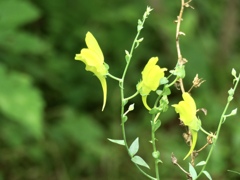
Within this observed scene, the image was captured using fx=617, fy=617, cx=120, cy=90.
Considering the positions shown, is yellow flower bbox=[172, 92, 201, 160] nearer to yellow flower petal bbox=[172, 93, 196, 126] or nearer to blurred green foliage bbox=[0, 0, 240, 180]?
yellow flower petal bbox=[172, 93, 196, 126]

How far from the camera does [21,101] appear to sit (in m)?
2.23

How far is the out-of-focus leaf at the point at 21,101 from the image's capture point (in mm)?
2189

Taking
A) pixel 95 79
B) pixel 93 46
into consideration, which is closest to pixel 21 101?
pixel 95 79

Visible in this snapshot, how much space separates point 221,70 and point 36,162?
1091mm

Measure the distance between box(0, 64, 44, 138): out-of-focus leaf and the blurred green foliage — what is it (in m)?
0.05

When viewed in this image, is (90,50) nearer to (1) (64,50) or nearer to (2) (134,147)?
(2) (134,147)

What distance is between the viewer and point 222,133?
273 centimetres

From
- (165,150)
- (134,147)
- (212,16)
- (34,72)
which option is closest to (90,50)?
(134,147)

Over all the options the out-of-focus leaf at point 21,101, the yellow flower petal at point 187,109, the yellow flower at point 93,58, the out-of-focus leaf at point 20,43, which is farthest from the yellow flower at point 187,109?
the out-of-focus leaf at point 20,43

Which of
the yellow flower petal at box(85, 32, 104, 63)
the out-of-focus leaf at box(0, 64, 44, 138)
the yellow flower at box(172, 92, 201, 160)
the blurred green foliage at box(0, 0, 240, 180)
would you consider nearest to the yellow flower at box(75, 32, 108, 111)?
the yellow flower petal at box(85, 32, 104, 63)

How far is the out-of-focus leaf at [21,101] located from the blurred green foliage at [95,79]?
0.05 meters

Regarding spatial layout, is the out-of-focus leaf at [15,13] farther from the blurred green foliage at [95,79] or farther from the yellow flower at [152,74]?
the yellow flower at [152,74]

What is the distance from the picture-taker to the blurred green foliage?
263cm

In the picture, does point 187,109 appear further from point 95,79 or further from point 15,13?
point 95,79
